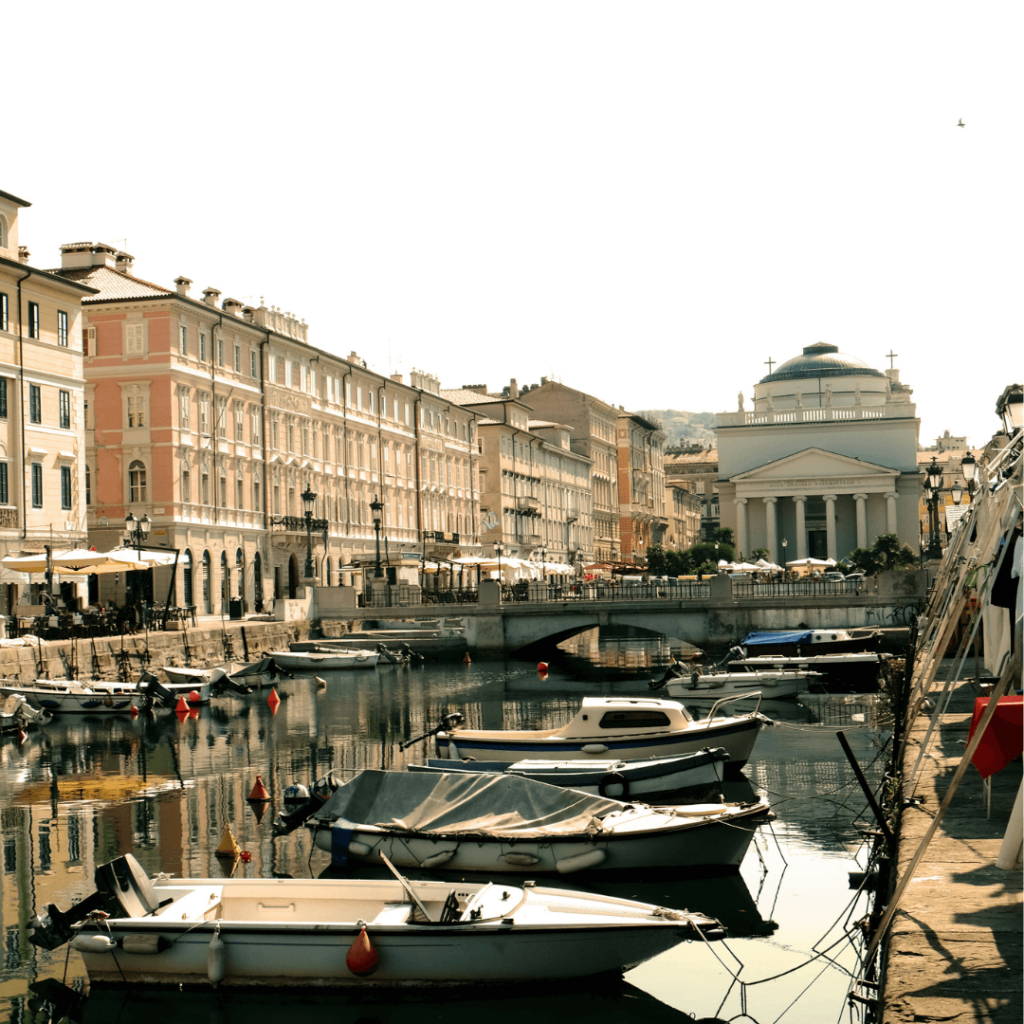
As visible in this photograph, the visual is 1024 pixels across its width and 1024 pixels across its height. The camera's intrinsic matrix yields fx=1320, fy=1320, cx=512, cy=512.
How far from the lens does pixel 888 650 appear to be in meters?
57.5

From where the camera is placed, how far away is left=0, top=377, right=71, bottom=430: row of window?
171ft

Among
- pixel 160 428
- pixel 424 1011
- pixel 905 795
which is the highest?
pixel 160 428

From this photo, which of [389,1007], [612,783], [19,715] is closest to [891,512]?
[19,715]

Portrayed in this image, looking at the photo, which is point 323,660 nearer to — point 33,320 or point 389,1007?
point 33,320

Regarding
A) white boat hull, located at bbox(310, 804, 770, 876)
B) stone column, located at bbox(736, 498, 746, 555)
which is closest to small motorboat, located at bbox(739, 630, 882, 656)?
white boat hull, located at bbox(310, 804, 770, 876)

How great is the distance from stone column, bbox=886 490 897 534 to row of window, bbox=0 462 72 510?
87394 millimetres

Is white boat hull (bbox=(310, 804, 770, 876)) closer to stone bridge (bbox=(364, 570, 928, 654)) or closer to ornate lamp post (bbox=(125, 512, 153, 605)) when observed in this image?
ornate lamp post (bbox=(125, 512, 153, 605))

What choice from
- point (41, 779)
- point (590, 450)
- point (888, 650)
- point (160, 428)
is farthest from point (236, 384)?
point (590, 450)

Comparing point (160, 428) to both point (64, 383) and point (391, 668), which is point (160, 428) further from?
point (391, 668)

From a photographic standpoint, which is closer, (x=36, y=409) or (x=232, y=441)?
(x=36, y=409)

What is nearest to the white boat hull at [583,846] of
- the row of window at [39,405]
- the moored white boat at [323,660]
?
the row of window at [39,405]

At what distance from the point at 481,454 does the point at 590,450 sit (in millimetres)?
28514

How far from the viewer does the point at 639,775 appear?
23.4 m

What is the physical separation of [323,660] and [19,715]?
21.9 m
